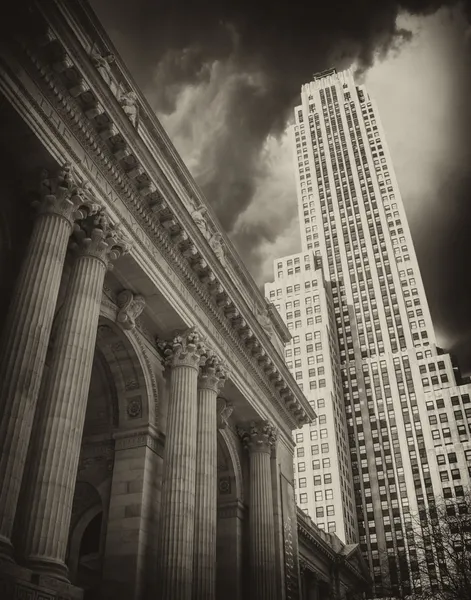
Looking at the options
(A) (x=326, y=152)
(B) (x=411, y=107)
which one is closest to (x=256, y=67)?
(B) (x=411, y=107)

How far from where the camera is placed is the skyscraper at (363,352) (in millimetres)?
116500

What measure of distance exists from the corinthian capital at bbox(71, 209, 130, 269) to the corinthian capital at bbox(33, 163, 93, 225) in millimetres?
1132

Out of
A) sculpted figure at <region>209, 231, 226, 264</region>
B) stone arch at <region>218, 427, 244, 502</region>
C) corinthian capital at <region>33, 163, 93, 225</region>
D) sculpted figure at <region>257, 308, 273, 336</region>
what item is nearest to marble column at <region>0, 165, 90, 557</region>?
corinthian capital at <region>33, 163, 93, 225</region>

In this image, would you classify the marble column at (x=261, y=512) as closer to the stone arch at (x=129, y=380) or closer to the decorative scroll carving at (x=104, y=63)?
the stone arch at (x=129, y=380)

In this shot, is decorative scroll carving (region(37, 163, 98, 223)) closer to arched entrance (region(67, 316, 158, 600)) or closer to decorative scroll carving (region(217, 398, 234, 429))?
arched entrance (region(67, 316, 158, 600))

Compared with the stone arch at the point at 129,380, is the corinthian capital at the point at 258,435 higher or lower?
higher

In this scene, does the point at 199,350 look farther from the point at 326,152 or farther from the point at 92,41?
the point at 326,152

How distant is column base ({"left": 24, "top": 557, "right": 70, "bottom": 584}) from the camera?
45.2 ft

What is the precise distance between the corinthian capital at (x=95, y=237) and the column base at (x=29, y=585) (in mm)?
9999

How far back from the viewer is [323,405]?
124 m

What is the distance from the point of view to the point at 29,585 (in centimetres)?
1317

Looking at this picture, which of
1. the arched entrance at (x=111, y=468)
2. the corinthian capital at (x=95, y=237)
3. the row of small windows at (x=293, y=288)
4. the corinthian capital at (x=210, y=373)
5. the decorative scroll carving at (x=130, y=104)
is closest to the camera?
the corinthian capital at (x=95, y=237)

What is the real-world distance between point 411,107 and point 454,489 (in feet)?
294

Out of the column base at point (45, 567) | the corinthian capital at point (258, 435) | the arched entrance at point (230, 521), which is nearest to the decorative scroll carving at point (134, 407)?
the arched entrance at point (230, 521)
